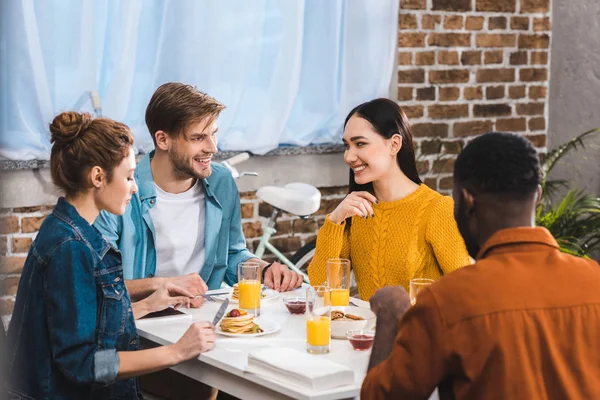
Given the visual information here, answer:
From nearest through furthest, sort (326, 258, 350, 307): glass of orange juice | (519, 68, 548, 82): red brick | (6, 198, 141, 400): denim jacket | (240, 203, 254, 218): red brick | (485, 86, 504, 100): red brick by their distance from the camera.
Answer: (6, 198, 141, 400): denim jacket
(326, 258, 350, 307): glass of orange juice
(240, 203, 254, 218): red brick
(485, 86, 504, 100): red brick
(519, 68, 548, 82): red brick

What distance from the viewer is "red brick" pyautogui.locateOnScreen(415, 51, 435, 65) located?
4422mm

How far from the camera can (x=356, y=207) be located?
105 inches

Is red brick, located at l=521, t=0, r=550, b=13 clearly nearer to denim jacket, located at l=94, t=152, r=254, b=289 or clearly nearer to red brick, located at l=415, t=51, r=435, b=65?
red brick, located at l=415, t=51, r=435, b=65

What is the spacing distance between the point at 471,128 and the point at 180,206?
7.18ft

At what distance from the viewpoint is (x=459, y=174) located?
143cm

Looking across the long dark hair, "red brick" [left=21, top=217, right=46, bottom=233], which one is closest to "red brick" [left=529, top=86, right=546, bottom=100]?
the long dark hair

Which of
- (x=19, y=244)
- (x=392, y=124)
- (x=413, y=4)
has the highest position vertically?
(x=413, y=4)

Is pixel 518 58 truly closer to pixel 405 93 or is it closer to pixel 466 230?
pixel 405 93

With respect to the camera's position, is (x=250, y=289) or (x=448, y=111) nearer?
(x=250, y=289)

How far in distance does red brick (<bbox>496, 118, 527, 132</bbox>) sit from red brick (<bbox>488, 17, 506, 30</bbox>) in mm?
472

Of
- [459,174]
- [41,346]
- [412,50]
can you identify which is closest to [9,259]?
[41,346]

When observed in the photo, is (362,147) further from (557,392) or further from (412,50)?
(412,50)

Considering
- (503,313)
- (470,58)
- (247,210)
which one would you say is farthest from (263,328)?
(470,58)

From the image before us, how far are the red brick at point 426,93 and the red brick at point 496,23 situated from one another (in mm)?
478
